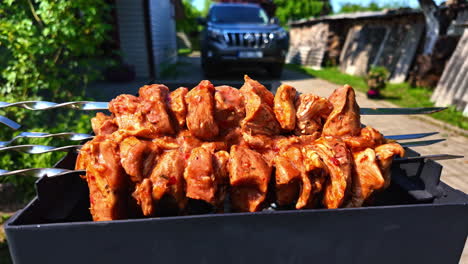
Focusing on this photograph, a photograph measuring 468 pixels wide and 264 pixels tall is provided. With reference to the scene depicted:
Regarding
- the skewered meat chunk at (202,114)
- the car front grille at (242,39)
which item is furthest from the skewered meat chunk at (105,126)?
the car front grille at (242,39)

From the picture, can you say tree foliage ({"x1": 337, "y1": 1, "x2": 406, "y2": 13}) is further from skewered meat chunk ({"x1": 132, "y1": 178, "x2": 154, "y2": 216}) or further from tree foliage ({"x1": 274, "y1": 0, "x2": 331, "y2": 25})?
skewered meat chunk ({"x1": 132, "y1": 178, "x2": 154, "y2": 216})

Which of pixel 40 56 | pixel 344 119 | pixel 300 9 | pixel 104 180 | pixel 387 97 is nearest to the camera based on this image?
pixel 104 180

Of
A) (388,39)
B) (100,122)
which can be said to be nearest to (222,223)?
(100,122)

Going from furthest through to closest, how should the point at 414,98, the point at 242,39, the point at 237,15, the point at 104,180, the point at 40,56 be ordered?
the point at 237,15 → the point at 242,39 → the point at 414,98 → the point at 40,56 → the point at 104,180

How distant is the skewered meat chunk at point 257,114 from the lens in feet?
5.33

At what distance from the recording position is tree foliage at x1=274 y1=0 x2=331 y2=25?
47.6 meters

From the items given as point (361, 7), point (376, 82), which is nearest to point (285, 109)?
point (376, 82)

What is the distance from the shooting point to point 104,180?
1352mm

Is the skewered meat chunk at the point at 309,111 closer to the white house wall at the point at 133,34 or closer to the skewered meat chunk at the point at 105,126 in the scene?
the skewered meat chunk at the point at 105,126

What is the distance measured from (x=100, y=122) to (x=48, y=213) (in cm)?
59

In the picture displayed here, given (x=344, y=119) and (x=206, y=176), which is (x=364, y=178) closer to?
(x=344, y=119)

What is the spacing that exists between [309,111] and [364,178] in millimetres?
456

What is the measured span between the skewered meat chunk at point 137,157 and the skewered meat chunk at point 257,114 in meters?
0.49

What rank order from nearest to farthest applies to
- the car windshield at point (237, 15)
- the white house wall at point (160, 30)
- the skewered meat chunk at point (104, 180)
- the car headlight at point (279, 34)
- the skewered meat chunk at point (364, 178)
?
the skewered meat chunk at point (104, 180)
the skewered meat chunk at point (364, 178)
the car headlight at point (279, 34)
the car windshield at point (237, 15)
the white house wall at point (160, 30)
